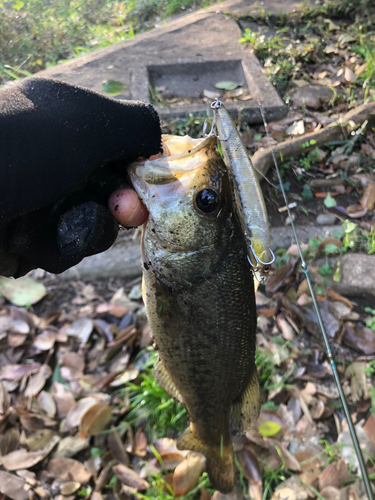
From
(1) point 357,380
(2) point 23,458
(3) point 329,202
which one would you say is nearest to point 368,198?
(3) point 329,202

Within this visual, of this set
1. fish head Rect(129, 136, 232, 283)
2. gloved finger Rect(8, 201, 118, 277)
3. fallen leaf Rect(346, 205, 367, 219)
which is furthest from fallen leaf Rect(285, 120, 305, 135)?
gloved finger Rect(8, 201, 118, 277)

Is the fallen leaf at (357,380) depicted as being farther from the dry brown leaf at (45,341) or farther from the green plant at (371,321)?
the dry brown leaf at (45,341)

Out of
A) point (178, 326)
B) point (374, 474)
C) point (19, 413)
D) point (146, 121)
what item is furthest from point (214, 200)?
point (19, 413)

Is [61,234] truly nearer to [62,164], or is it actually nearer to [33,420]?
[62,164]

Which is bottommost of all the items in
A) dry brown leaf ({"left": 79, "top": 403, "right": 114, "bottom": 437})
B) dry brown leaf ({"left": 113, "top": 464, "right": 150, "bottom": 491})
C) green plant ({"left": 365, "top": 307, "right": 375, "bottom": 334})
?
green plant ({"left": 365, "top": 307, "right": 375, "bottom": 334})

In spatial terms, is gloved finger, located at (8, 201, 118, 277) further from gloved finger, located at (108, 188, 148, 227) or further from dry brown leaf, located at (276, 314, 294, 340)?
dry brown leaf, located at (276, 314, 294, 340)
